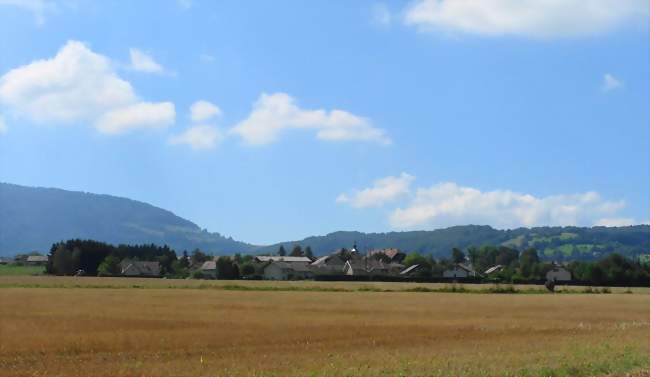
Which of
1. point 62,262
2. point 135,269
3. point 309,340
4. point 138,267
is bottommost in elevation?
point 309,340

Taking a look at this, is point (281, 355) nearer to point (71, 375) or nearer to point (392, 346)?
point (392, 346)

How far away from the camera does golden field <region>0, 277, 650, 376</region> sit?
77.7 ft

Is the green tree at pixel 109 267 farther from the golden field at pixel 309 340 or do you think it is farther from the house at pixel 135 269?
the golden field at pixel 309 340

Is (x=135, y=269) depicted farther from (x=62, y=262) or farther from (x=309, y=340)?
(x=309, y=340)

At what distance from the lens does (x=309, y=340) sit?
35.4 m

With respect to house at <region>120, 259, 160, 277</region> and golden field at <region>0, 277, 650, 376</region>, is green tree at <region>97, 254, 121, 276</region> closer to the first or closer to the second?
house at <region>120, 259, 160, 277</region>

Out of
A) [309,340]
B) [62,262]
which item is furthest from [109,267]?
[309,340]

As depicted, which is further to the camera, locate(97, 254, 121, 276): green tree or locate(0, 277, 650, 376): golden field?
locate(97, 254, 121, 276): green tree

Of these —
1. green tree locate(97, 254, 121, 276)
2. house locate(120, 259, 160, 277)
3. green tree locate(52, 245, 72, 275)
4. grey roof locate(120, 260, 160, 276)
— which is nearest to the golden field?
green tree locate(52, 245, 72, 275)

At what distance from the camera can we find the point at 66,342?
105 ft

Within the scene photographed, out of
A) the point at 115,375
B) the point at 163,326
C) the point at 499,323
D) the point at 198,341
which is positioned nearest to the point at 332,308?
the point at 499,323

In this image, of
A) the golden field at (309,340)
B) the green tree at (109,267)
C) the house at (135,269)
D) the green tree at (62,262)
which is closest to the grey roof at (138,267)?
the house at (135,269)

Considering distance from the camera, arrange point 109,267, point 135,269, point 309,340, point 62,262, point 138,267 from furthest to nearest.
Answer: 1. point 138,267
2. point 135,269
3. point 109,267
4. point 62,262
5. point 309,340

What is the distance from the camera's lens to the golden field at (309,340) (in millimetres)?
23688
